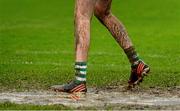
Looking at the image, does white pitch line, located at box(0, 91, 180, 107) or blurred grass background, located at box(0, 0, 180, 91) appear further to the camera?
blurred grass background, located at box(0, 0, 180, 91)

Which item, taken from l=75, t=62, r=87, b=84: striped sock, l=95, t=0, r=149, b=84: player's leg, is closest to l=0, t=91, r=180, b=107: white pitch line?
l=75, t=62, r=87, b=84: striped sock

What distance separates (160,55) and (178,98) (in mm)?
8831

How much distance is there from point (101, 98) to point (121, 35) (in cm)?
143

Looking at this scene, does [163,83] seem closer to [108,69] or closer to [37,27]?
[108,69]

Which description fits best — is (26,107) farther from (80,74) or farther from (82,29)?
(82,29)

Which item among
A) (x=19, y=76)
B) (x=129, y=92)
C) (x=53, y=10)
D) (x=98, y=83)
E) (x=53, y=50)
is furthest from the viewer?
(x=53, y=10)

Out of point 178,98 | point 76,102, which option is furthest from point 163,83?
point 76,102

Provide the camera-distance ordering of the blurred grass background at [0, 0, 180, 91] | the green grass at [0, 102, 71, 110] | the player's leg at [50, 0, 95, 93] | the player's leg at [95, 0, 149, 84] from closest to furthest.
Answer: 1. the green grass at [0, 102, 71, 110]
2. the player's leg at [50, 0, 95, 93]
3. the player's leg at [95, 0, 149, 84]
4. the blurred grass background at [0, 0, 180, 91]

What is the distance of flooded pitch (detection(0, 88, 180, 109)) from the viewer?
8.35 meters

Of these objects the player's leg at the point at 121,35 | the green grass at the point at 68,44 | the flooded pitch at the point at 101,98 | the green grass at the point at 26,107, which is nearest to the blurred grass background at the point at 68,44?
the green grass at the point at 68,44

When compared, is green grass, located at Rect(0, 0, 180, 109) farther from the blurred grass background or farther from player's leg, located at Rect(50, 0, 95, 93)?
player's leg, located at Rect(50, 0, 95, 93)

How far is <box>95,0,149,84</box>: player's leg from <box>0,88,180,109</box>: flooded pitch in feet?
1.09

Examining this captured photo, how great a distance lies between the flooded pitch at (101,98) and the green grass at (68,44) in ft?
3.02

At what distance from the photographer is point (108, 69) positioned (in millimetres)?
14047
